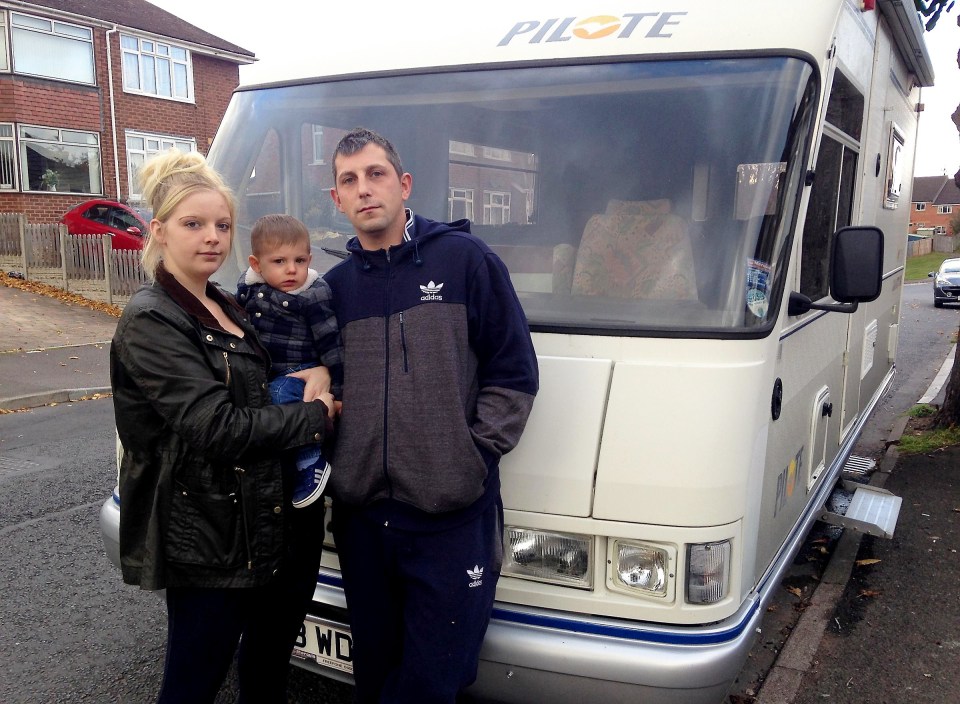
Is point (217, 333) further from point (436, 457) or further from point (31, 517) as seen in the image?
point (31, 517)

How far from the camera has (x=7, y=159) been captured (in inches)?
847

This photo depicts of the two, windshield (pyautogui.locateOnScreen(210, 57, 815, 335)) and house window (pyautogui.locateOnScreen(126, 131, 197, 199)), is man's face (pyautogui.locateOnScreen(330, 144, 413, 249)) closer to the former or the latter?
windshield (pyautogui.locateOnScreen(210, 57, 815, 335))

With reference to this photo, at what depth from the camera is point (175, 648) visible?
7.47ft

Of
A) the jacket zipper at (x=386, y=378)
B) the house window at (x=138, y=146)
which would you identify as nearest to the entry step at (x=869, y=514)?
the jacket zipper at (x=386, y=378)

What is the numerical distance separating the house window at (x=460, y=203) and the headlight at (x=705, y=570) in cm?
154

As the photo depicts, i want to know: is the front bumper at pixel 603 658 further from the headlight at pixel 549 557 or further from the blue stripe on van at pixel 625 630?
the headlight at pixel 549 557

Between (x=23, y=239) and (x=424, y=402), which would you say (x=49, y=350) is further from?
(x=424, y=402)

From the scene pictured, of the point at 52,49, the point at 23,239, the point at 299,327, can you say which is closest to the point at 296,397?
the point at 299,327

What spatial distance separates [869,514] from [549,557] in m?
2.62

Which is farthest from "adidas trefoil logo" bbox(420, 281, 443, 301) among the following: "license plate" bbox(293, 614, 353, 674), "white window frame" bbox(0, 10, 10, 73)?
"white window frame" bbox(0, 10, 10, 73)

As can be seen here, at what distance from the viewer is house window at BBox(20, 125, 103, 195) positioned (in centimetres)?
2173

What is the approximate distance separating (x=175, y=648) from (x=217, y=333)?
853mm

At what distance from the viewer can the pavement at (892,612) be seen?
342cm

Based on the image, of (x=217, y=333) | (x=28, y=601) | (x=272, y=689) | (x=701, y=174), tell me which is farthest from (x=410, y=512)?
(x=28, y=601)
